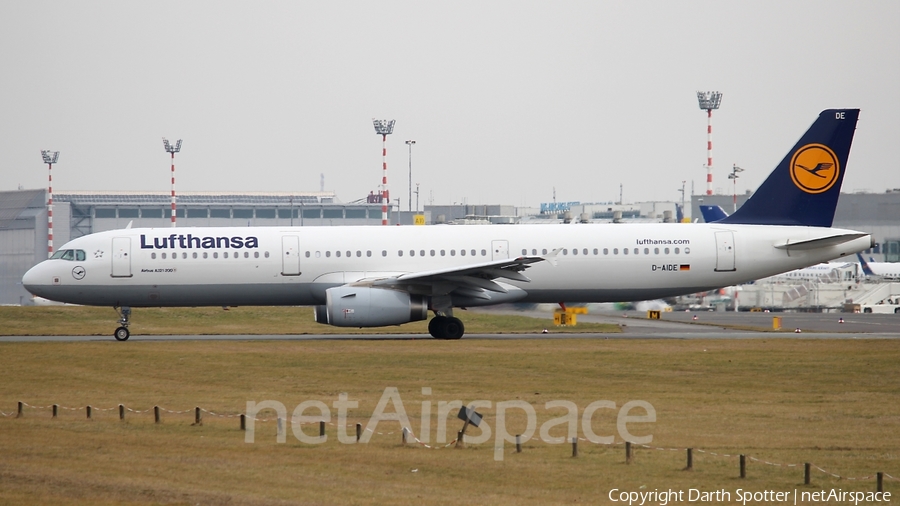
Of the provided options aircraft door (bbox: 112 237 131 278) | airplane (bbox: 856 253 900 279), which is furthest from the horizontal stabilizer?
airplane (bbox: 856 253 900 279)

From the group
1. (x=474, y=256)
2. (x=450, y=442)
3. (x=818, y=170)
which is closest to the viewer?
(x=450, y=442)

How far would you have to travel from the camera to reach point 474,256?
34.5 m

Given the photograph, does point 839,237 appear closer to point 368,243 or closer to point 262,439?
point 368,243

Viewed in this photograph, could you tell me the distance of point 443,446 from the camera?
15398mm

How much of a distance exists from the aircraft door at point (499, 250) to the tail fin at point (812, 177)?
849 centimetres

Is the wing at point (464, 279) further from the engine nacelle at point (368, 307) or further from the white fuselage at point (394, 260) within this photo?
the white fuselage at point (394, 260)

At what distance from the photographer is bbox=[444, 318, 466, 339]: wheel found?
34.0m

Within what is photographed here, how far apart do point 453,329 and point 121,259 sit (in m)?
11.0

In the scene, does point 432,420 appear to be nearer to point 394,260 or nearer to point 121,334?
point 394,260

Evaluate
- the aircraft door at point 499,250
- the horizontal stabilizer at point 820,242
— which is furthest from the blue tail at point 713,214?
the aircraft door at point 499,250

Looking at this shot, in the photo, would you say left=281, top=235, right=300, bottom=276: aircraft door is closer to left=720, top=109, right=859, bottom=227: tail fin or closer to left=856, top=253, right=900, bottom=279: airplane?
left=720, top=109, right=859, bottom=227: tail fin

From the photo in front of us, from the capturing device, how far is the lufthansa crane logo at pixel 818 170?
3512 cm

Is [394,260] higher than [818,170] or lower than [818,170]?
lower

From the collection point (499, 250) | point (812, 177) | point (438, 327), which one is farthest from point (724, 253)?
point (438, 327)
